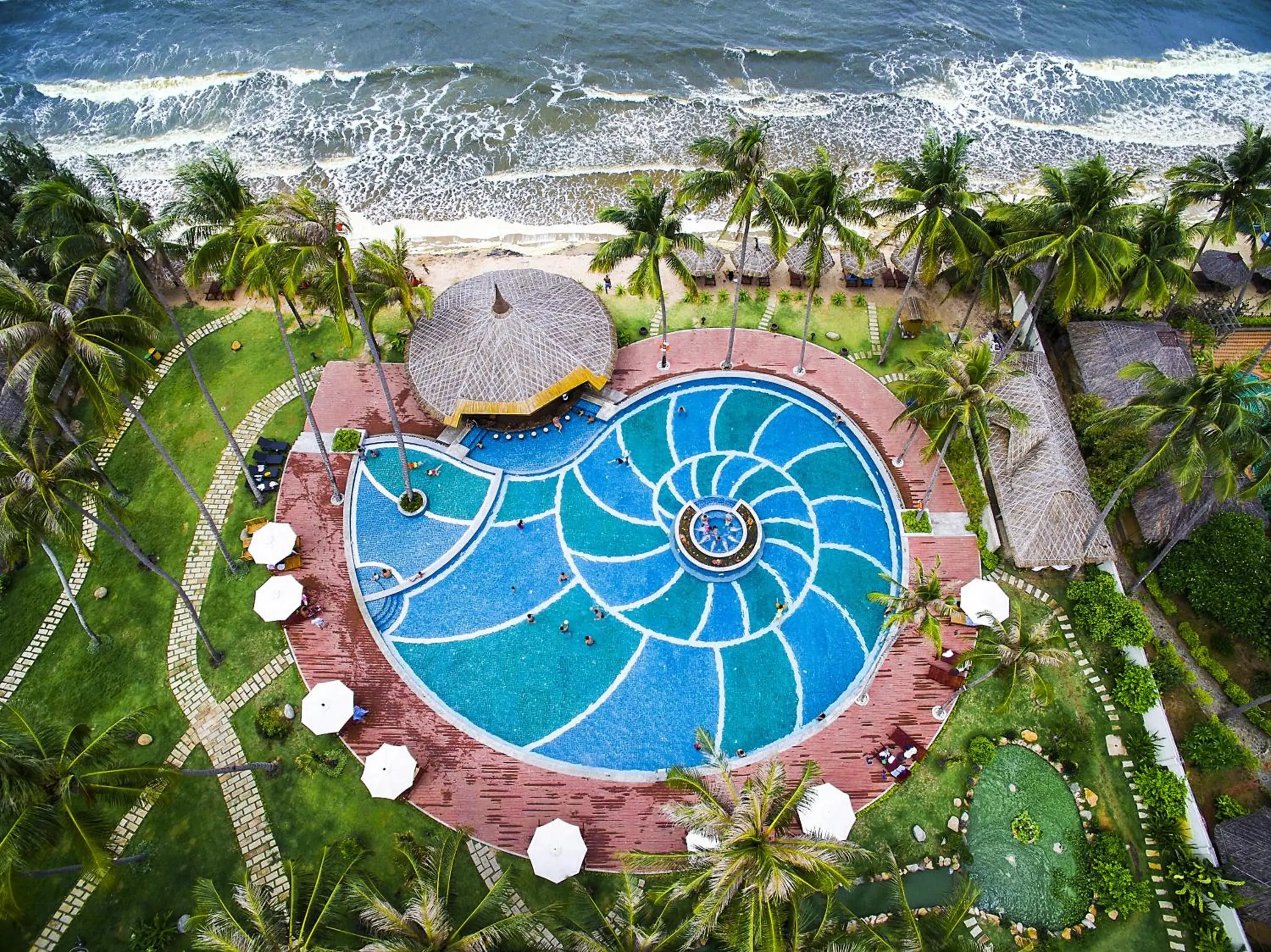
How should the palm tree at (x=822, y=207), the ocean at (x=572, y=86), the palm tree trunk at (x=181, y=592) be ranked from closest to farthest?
1. the palm tree trunk at (x=181, y=592)
2. the palm tree at (x=822, y=207)
3. the ocean at (x=572, y=86)

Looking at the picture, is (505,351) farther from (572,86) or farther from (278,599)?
(572,86)

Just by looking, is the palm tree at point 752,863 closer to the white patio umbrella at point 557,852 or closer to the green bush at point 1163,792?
the white patio umbrella at point 557,852

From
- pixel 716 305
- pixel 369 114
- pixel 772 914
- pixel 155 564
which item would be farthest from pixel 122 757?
pixel 369 114

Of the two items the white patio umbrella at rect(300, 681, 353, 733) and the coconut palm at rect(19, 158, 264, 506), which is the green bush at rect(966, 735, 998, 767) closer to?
the white patio umbrella at rect(300, 681, 353, 733)

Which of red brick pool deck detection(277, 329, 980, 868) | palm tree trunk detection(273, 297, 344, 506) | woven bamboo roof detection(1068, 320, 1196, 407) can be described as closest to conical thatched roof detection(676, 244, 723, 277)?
red brick pool deck detection(277, 329, 980, 868)

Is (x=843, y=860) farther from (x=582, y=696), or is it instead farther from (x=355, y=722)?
(x=355, y=722)

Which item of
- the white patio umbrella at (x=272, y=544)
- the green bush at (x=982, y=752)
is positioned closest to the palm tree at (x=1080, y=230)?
the green bush at (x=982, y=752)
